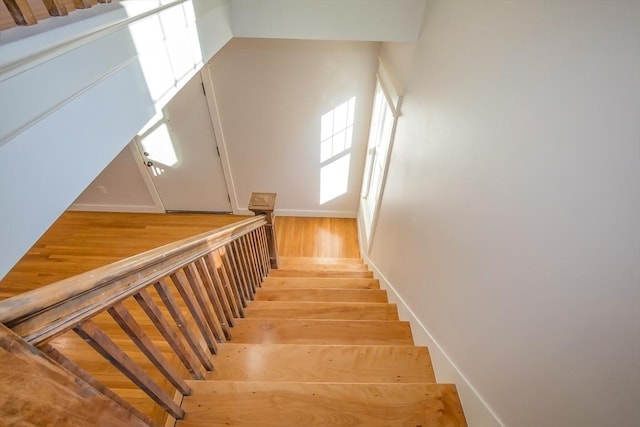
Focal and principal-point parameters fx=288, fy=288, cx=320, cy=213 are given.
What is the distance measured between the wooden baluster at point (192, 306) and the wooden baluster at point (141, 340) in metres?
0.17

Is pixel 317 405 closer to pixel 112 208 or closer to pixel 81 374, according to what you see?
pixel 81 374

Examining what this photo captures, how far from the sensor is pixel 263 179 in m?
4.04

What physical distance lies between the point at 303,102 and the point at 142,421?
319cm

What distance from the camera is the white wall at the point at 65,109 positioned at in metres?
0.61

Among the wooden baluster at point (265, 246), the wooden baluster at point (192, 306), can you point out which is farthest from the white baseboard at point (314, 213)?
the wooden baluster at point (192, 306)

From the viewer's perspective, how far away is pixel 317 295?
93.5 inches

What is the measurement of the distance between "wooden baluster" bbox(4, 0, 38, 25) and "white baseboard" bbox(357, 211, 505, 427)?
5.83 ft

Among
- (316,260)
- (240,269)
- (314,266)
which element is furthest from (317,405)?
(316,260)

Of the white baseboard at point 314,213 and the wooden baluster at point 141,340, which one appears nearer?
the wooden baluster at point 141,340

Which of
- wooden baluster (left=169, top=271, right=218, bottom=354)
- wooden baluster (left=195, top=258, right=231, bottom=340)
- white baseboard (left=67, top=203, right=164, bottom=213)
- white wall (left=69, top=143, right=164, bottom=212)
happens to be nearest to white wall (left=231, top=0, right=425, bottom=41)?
wooden baluster (left=195, top=258, right=231, bottom=340)

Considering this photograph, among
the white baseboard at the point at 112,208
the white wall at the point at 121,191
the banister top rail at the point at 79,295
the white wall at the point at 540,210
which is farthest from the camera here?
the white baseboard at the point at 112,208

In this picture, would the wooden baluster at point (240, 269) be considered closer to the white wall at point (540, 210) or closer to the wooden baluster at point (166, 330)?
the wooden baluster at point (166, 330)

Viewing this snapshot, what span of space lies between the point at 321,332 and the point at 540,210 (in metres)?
1.38

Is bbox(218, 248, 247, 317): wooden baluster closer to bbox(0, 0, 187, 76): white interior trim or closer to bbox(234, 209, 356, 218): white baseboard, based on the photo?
bbox(0, 0, 187, 76): white interior trim
